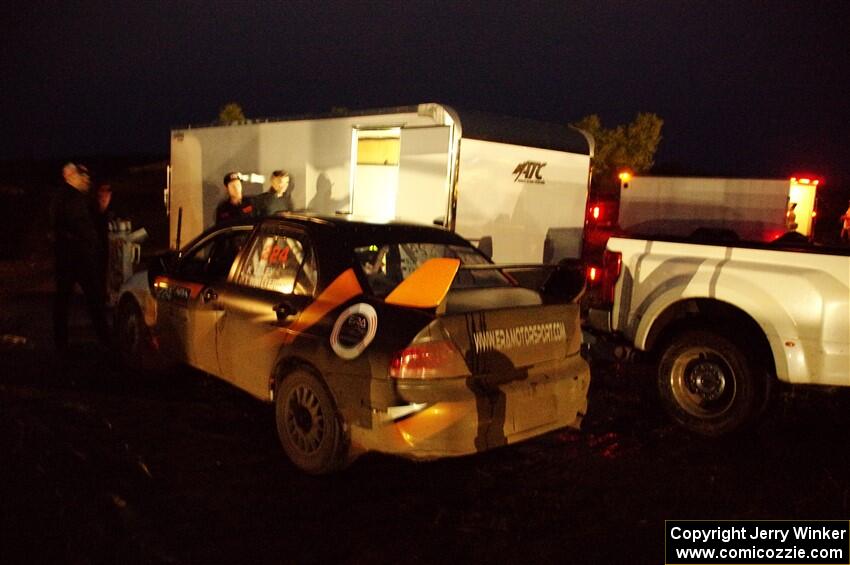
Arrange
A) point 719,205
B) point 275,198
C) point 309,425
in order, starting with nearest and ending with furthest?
point 309,425 < point 275,198 < point 719,205

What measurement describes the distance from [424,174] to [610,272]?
2522 millimetres

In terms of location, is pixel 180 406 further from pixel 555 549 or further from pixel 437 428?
pixel 555 549

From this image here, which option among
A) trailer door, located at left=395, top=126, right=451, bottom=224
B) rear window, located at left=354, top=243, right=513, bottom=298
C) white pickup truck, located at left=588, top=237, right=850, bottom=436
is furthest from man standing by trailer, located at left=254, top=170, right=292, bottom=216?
white pickup truck, located at left=588, top=237, right=850, bottom=436

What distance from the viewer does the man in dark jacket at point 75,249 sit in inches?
280

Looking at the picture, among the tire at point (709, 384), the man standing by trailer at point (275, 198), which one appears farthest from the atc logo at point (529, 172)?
the tire at point (709, 384)

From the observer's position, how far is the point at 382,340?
4.05m

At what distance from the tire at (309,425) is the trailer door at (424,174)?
322 cm

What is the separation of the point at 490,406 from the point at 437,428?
1.16 ft

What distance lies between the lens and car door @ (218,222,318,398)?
469cm

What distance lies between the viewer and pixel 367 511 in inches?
160

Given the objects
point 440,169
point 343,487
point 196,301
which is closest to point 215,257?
point 196,301

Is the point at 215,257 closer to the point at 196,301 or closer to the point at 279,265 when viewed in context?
the point at 196,301

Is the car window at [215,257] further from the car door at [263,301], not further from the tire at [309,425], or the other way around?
the tire at [309,425]

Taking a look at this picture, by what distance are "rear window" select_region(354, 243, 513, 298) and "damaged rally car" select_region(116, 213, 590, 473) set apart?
1cm
